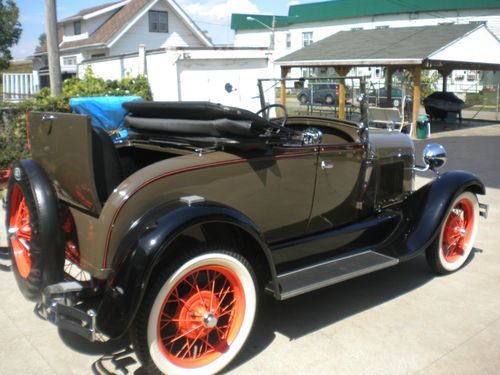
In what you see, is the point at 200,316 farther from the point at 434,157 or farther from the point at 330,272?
the point at 434,157

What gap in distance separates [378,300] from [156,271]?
2.01m

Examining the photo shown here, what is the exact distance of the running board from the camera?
3088 mm

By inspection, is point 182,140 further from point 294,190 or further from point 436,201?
point 436,201

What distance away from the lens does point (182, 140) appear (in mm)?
3395

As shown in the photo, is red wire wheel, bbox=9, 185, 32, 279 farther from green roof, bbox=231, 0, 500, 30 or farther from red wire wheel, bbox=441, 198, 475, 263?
green roof, bbox=231, 0, 500, 30

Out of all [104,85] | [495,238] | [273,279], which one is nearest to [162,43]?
[104,85]

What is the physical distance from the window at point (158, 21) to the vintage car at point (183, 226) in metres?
23.7

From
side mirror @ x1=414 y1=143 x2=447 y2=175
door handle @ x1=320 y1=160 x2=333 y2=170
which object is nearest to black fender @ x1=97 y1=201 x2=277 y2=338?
door handle @ x1=320 y1=160 x2=333 y2=170

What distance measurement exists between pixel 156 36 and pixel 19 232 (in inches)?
958

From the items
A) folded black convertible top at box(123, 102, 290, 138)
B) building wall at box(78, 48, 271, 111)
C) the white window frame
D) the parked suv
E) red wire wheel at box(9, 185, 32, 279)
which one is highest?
the white window frame

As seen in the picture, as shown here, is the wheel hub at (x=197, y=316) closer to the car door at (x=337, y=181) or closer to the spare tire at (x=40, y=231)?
the spare tire at (x=40, y=231)

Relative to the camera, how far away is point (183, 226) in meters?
2.61

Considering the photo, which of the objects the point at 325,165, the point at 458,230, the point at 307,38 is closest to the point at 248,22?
the point at 307,38

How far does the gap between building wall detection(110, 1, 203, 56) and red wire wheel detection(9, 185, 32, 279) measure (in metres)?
23.0
